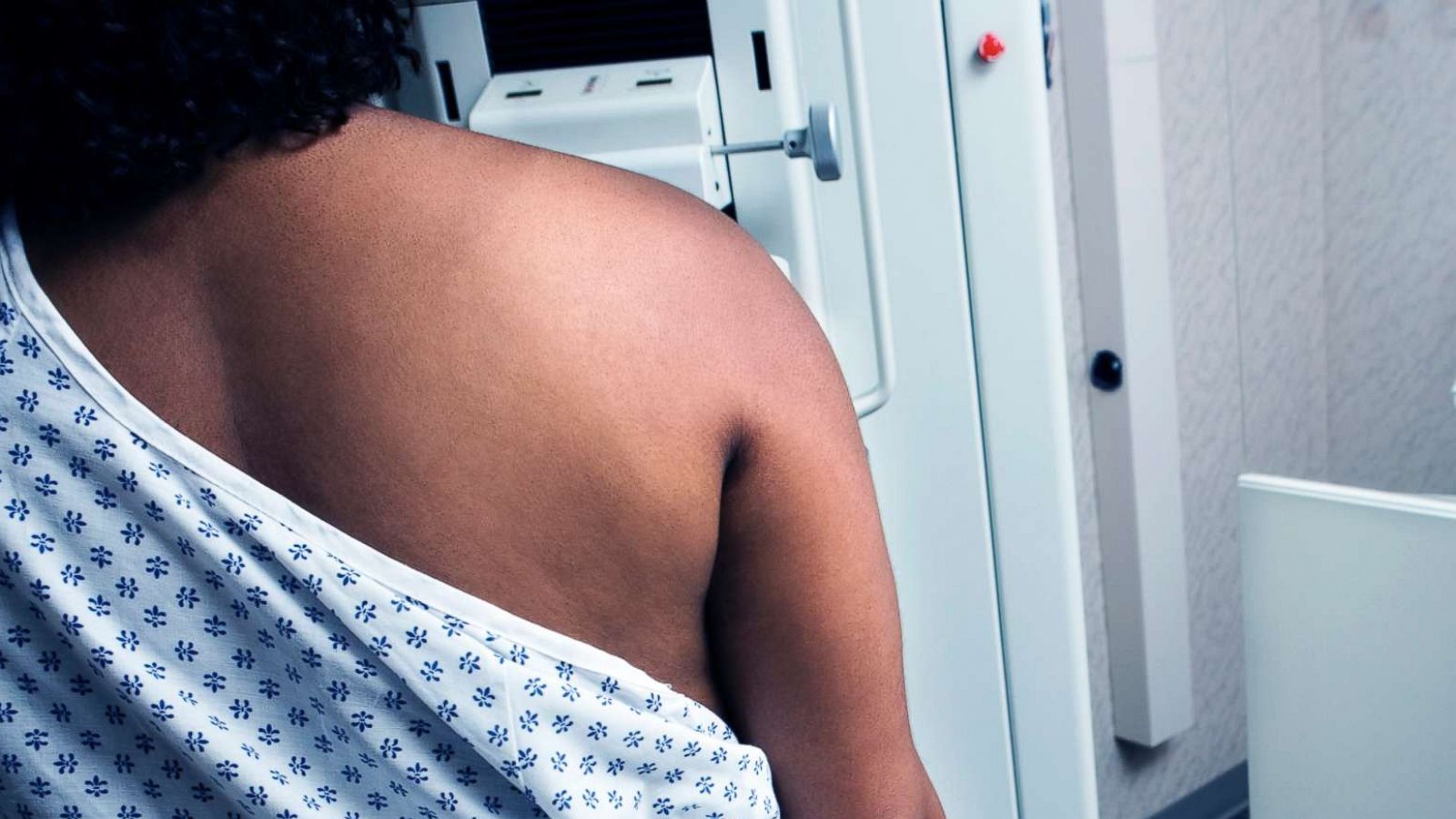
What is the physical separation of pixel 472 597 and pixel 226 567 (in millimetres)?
111

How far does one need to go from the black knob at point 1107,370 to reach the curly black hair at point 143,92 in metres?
1.55

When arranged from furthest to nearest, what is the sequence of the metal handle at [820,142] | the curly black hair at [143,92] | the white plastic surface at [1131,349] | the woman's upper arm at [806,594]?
1. the white plastic surface at [1131,349]
2. the metal handle at [820,142]
3. the woman's upper arm at [806,594]
4. the curly black hair at [143,92]

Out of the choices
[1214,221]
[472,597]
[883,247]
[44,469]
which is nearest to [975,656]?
[883,247]

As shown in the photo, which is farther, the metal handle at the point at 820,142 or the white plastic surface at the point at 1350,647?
the white plastic surface at the point at 1350,647

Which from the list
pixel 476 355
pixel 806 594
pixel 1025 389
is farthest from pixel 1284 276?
pixel 476 355

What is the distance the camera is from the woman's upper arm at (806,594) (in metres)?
0.58

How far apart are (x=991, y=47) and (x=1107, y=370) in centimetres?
99

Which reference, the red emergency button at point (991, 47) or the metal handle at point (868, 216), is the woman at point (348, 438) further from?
the red emergency button at point (991, 47)

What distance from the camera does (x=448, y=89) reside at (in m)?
1.00

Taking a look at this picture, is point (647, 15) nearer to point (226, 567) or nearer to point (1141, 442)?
point (226, 567)

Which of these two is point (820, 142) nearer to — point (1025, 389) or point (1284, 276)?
point (1025, 389)

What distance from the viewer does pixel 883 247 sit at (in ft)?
3.37

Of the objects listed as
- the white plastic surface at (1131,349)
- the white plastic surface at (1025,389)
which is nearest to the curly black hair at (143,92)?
the white plastic surface at (1025,389)

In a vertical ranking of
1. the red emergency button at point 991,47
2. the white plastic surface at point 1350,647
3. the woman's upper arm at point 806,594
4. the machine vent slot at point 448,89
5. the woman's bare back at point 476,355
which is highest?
the machine vent slot at point 448,89
